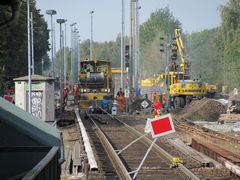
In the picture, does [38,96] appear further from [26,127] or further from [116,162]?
[26,127]

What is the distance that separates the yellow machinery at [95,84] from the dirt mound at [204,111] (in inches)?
231

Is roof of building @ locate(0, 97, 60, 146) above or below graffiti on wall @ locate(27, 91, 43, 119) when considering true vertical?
above

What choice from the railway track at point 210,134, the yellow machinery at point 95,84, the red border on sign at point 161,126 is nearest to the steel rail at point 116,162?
the red border on sign at point 161,126

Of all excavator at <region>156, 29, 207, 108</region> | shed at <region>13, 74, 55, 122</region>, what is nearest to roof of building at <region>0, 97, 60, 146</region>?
shed at <region>13, 74, 55, 122</region>

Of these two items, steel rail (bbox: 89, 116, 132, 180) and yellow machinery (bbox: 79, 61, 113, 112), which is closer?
steel rail (bbox: 89, 116, 132, 180)

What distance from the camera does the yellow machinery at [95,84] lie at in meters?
41.9

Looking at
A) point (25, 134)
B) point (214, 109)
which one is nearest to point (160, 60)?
point (214, 109)

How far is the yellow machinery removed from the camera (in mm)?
41938

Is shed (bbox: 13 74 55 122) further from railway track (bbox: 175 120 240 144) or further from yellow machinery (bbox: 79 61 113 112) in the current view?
yellow machinery (bbox: 79 61 113 112)

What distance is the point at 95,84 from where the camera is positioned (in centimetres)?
4262

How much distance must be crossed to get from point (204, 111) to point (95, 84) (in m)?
8.95

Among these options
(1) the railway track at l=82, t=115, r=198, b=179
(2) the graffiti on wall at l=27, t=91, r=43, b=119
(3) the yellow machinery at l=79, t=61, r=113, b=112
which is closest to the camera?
(1) the railway track at l=82, t=115, r=198, b=179

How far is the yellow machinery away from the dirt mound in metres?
5.87

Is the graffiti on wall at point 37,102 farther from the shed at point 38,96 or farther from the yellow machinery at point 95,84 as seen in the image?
the yellow machinery at point 95,84
